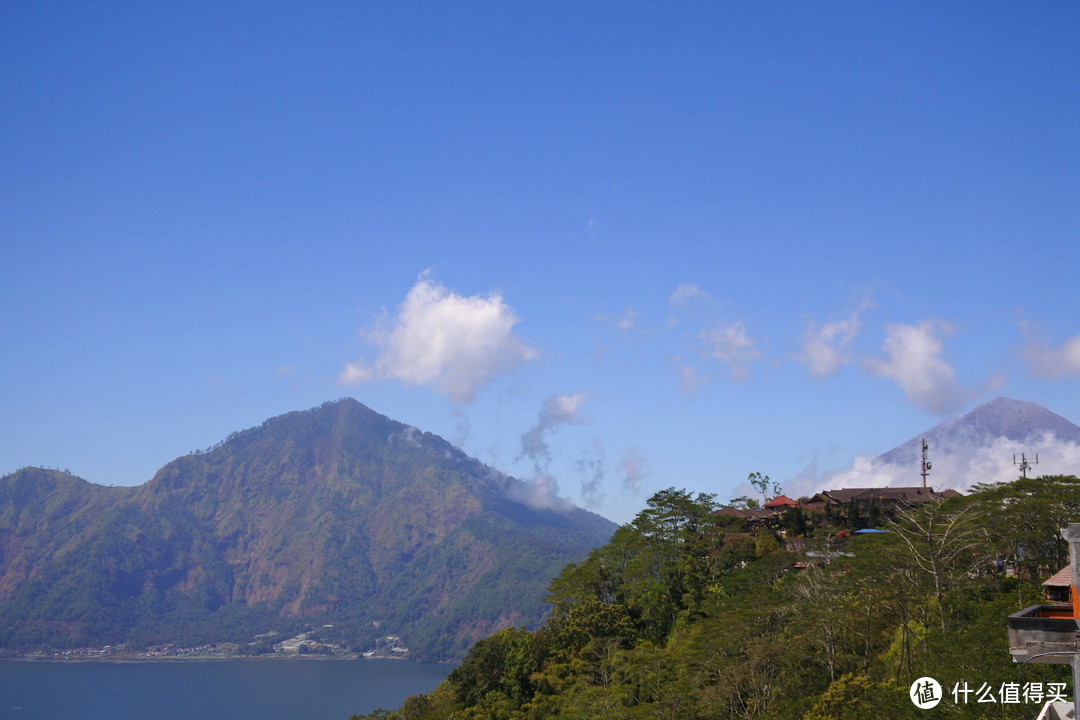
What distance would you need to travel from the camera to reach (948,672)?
74.8ft

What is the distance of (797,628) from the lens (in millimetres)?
34719

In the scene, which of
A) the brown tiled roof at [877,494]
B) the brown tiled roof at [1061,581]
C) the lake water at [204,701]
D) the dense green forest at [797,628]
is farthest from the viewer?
the lake water at [204,701]

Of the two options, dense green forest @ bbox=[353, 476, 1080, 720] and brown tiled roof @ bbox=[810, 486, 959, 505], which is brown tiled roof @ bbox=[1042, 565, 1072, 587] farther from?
brown tiled roof @ bbox=[810, 486, 959, 505]

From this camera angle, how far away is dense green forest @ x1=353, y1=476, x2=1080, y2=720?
85.0 feet

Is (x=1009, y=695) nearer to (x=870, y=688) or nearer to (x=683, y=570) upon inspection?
(x=870, y=688)

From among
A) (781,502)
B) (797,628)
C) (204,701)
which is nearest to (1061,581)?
(797,628)

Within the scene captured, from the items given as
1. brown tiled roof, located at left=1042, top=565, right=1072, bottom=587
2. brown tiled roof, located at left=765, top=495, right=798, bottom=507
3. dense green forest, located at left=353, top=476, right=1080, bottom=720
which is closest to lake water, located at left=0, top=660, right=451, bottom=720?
brown tiled roof, located at left=765, top=495, right=798, bottom=507

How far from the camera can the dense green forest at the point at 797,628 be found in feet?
85.0

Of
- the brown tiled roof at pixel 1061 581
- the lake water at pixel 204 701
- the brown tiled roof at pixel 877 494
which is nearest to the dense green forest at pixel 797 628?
the brown tiled roof at pixel 1061 581

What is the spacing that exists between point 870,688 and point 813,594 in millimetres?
12365

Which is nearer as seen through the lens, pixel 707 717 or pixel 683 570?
pixel 707 717

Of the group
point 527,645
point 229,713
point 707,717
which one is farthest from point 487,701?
point 229,713

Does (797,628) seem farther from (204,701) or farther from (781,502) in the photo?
(204,701)

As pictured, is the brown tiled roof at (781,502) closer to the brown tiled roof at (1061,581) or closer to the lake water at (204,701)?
the brown tiled roof at (1061,581)
